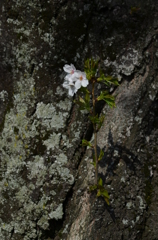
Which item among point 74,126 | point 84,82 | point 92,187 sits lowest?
point 92,187

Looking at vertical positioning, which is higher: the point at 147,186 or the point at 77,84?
the point at 77,84

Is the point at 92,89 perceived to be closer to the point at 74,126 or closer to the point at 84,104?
the point at 84,104

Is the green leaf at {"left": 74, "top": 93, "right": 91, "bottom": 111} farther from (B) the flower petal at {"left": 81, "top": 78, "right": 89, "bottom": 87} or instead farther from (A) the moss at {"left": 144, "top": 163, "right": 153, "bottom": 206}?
(A) the moss at {"left": 144, "top": 163, "right": 153, "bottom": 206}

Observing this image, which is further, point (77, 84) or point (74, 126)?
point (74, 126)

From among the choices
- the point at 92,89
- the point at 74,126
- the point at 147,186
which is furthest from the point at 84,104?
the point at 147,186

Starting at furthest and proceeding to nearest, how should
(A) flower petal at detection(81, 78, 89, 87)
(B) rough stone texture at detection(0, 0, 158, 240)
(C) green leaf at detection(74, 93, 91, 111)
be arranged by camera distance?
(B) rough stone texture at detection(0, 0, 158, 240) → (C) green leaf at detection(74, 93, 91, 111) → (A) flower petal at detection(81, 78, 89, 87)

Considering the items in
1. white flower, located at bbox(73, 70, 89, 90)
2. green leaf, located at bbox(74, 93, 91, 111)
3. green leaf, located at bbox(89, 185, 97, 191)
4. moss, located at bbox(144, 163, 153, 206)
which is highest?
white flower, located at bbox(73, 70, 89, 90)

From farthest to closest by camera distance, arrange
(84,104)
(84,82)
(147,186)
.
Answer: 1. (147,186)
2. (84,104)
3. (84,82)

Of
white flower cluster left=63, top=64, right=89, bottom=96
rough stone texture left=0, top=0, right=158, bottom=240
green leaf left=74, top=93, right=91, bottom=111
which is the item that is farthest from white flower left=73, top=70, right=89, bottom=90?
rough stone texture left=0, top=0, right=158, bottom=240

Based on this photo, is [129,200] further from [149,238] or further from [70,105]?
[70,105]

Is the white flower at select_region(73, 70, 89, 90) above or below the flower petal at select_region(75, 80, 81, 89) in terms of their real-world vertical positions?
above
